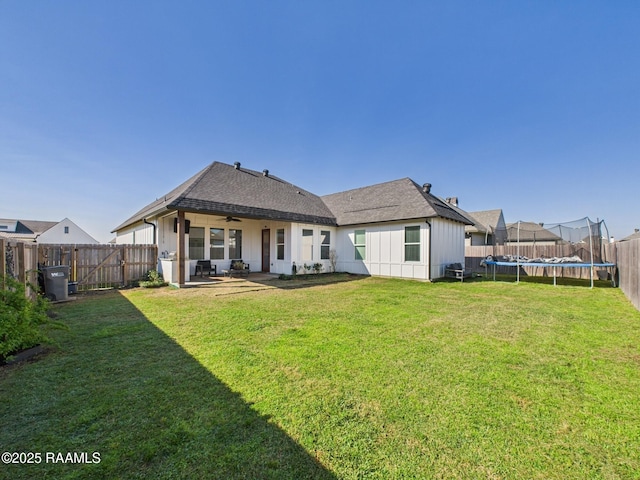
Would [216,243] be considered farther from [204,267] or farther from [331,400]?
[331,400]

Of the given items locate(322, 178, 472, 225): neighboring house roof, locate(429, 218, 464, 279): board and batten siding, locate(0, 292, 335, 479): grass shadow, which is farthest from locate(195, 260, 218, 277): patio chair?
locate(429, 218, 464, 279): board and batten siding

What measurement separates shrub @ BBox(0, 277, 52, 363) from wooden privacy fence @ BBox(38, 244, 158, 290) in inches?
273

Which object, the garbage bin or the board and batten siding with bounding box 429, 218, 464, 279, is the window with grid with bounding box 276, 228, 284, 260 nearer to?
the board and batten siding with bounding box 429, 218, 464, 279

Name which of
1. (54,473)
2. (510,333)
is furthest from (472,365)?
(54,473)

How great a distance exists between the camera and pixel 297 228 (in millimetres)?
12742

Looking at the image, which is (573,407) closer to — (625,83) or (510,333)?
(510,333)

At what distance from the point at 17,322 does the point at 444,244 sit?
13732 mm

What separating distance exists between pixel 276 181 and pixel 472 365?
14.5 meters

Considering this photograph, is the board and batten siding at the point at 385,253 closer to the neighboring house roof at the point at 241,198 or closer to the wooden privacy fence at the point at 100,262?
the neighboring house roof at the point at 241,198

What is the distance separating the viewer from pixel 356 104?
46.1ft

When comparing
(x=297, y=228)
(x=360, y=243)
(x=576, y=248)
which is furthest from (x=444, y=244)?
(x=576, y=248)

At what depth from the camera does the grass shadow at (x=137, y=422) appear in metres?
1.74

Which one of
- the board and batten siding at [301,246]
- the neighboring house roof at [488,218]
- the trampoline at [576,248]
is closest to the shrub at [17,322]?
the board and batten siding at [301,246]

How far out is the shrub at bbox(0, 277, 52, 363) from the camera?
3266 millimetres
